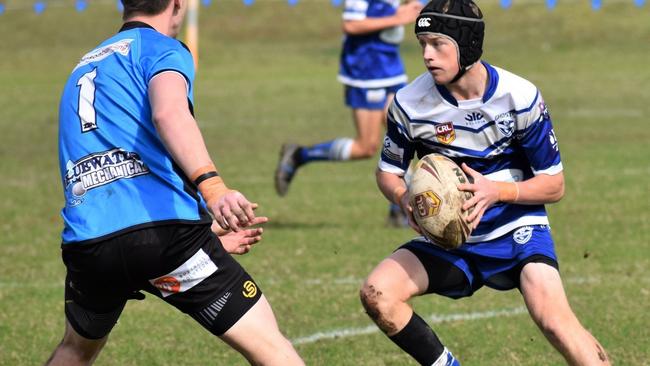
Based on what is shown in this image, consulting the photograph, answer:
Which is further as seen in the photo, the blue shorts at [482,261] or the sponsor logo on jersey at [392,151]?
the sponsor logo on jersey at [392,151]

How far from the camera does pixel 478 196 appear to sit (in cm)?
500

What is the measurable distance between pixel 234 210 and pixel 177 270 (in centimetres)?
52

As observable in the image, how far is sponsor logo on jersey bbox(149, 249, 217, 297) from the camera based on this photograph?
4.40 meters

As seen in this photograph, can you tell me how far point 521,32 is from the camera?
32.1 meters

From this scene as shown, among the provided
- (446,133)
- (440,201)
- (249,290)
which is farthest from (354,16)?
(249,290)

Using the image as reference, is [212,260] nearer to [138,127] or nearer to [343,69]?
[138,127]

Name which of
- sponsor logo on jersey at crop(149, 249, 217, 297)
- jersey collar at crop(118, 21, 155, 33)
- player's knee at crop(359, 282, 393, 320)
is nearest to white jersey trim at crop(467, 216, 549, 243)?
player's knee at crop(359, 282, 393, 320)

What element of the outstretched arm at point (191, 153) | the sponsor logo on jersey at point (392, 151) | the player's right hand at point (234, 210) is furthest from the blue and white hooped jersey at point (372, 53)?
the player's right hand at point (234, 210)

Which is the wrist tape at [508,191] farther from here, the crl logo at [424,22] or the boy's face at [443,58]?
the crl logo at [424,22]

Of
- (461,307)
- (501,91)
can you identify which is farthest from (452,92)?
(461,307)

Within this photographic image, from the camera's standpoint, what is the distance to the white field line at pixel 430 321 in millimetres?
6820

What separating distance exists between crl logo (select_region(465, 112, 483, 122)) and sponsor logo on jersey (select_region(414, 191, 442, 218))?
1.53ft

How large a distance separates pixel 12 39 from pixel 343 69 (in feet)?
76.3

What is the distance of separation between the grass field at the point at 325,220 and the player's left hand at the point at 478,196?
1.49 meters
